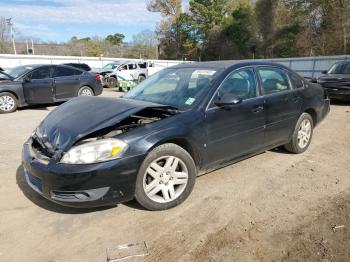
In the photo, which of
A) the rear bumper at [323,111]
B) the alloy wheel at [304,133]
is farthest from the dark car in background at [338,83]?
the alloy wheel at [304,133]

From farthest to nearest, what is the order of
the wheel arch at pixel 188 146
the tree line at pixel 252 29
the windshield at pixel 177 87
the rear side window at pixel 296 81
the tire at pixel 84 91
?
the tree line at pixel 252 29, the tire at pixel 84 91, the rear side window at pixel 296 81, the windshield at pixel 177 87, the wheel arch at pixel 188 146

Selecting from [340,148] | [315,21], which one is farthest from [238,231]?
[315,21]

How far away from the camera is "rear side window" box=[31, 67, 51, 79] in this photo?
11257 mm

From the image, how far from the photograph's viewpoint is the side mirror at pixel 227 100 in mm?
3965

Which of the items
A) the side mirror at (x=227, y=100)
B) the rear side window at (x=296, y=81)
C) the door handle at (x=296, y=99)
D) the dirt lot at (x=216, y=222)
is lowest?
the dirt lot at (x=216, y=222)

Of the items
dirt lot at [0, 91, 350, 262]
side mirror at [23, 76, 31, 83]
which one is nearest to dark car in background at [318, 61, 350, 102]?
dirt lot at [0, 91, 350, 262]

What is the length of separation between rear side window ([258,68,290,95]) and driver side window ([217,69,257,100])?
0.22 meters

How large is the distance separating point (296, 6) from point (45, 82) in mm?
33008

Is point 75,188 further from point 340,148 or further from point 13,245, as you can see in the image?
point 340,148

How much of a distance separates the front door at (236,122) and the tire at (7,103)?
8.72 metres

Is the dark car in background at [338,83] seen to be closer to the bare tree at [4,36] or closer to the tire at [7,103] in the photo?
the tire at [7,103]

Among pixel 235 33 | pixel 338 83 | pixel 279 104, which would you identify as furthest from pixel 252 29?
pixel 279 104

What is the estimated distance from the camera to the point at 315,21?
1371 inches

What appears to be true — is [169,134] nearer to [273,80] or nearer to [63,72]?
[273,80]
